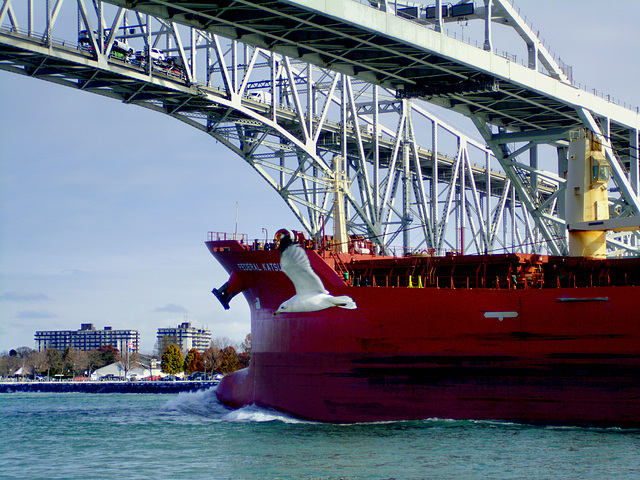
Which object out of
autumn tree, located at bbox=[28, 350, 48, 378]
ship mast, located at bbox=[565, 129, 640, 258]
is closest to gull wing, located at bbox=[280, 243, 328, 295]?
ship mast, located at bbox=[565, 129, 640, 258]

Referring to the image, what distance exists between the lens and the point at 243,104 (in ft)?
134

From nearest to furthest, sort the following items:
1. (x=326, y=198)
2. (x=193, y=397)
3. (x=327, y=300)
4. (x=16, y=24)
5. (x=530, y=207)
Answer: (x=327, y=300)
(x=16, y=24)
(x=193, y=397)
(x=530, y=207)
(x=326, y=198)

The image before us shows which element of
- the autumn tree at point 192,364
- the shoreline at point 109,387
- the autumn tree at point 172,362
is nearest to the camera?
the shoreline at point 109,387

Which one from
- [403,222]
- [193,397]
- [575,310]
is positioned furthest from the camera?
[403,222]

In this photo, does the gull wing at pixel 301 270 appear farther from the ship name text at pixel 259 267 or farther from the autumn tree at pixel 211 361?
the autumn tree at pixel 211 361

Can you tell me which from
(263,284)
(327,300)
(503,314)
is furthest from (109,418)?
(503,314)

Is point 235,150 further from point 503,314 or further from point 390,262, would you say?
point 503,314

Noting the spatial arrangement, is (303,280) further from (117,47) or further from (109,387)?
(109,387)

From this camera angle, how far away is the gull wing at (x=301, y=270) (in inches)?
1024

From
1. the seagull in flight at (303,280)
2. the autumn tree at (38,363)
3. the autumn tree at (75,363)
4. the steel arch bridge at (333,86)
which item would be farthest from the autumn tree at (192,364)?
the seagull in flight at (303,280)

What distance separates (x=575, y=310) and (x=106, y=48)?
795 inches

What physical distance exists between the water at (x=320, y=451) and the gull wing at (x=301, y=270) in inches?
161

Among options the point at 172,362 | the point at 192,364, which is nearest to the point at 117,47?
the point at 172,362

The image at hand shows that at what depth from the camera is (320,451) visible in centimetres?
2005
